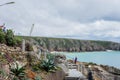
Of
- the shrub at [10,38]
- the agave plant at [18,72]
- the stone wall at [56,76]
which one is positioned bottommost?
the stone wall at [56,76]

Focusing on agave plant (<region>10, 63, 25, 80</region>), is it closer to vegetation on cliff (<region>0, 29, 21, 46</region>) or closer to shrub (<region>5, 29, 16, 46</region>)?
vegetation on cliff (<region>0, 29, 21, 46</region>)

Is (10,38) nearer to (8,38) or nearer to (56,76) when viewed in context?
(8,38)

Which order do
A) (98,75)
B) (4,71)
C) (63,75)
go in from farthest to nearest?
(98,75)
(63,75)
(4,71)

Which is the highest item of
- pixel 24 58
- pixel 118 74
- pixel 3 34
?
pixel 3 34

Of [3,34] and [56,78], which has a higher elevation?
[3,34]

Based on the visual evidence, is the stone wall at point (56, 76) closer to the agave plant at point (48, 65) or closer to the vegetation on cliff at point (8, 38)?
the agave plant at point (48, 65)

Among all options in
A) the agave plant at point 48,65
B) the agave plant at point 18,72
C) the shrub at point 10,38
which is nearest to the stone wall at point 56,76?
the agave plant at point 48,65

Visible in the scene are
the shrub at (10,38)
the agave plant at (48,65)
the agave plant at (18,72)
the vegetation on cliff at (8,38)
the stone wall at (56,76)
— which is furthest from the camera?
the shrub at (10,38)

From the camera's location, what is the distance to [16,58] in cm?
2314

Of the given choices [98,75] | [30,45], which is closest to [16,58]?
[30,45]

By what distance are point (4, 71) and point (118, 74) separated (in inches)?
873

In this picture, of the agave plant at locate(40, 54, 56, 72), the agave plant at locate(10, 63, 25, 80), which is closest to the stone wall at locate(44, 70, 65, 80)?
the agave plant at locate(40, 54, 56, 72)

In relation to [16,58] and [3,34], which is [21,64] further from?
[3,34]

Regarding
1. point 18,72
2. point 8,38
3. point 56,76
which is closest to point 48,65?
point 56,76
